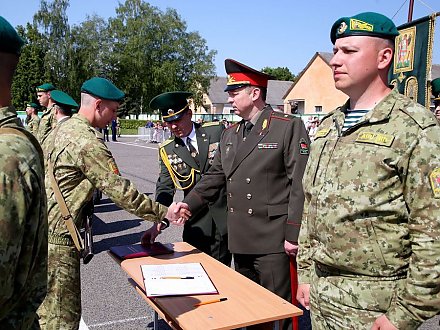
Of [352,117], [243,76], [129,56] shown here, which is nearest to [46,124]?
[243,76]

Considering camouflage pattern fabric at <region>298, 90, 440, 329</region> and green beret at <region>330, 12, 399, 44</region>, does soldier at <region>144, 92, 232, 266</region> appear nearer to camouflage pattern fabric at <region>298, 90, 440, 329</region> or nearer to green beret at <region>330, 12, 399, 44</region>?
camouflage pattern fabric at <region>298, 90, 440, 329</region>

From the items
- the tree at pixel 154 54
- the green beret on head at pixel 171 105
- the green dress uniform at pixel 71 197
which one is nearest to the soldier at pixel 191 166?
the green beret on head at pixel 171 105

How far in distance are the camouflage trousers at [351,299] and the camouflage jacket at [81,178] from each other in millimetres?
1418

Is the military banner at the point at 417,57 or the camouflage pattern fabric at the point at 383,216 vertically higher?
the military banner at the point at 417,57

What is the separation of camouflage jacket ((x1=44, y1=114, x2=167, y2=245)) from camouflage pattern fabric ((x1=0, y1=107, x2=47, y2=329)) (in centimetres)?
139

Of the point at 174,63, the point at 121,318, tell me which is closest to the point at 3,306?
the point at 121,318

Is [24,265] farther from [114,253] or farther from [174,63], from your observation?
[174,63]

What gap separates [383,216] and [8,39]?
1475 mm

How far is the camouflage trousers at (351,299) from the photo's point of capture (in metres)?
1.81

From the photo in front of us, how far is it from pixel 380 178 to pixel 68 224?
6.54 feet

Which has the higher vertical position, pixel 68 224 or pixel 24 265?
pixel 24 265

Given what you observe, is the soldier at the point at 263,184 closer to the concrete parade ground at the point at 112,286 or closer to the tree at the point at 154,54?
the concrete parade ground at the point at 112,286

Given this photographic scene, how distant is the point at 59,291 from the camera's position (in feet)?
9.59

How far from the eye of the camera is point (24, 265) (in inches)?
53.3
